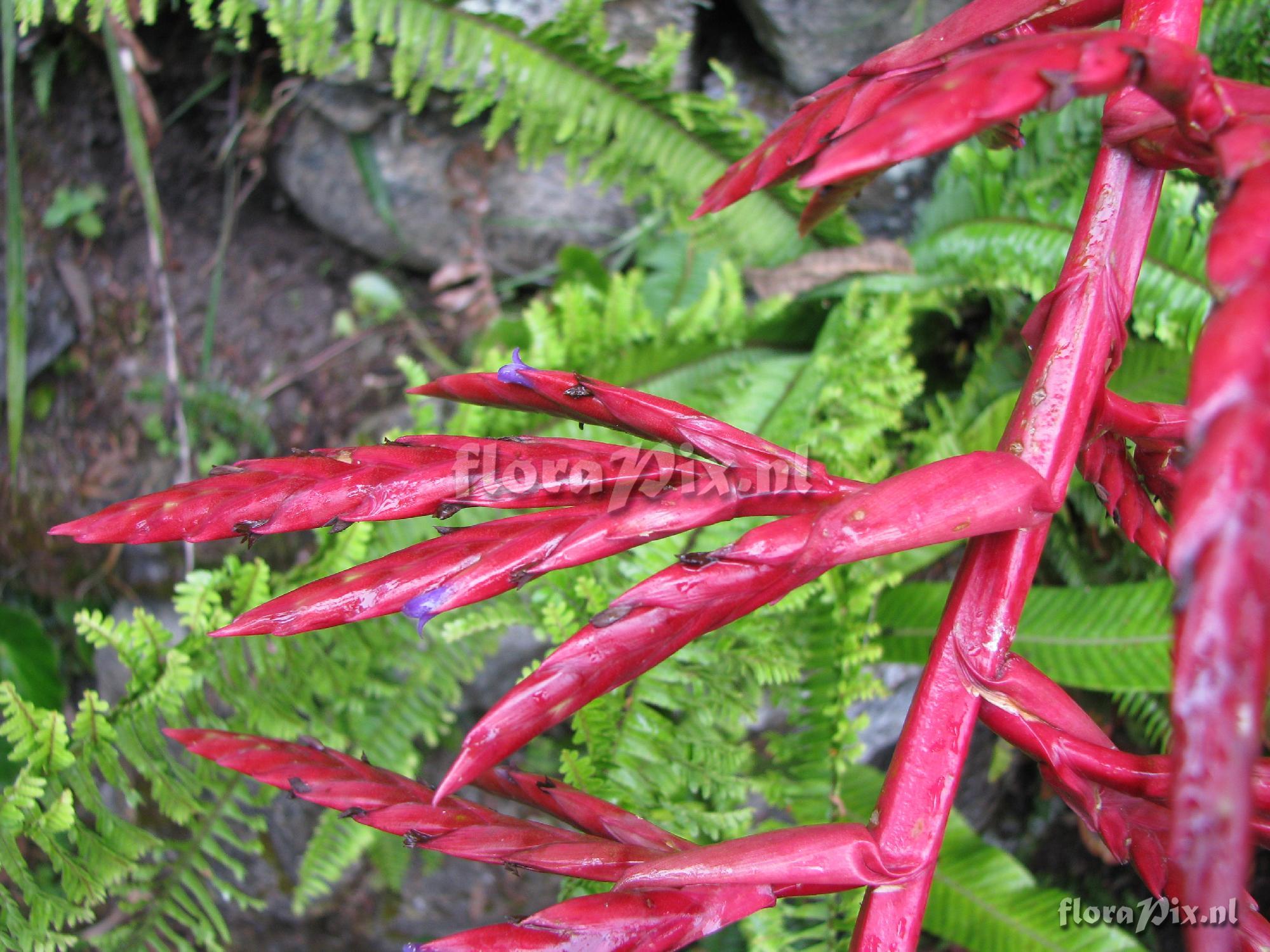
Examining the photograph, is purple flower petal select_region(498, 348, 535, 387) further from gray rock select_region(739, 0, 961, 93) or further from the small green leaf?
gray rock select_region(739, 0, 961, 93)

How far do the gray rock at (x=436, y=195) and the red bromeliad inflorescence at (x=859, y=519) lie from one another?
2.00 metres

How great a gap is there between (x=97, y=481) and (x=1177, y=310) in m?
2.71

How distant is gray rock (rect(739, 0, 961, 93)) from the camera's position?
216cm

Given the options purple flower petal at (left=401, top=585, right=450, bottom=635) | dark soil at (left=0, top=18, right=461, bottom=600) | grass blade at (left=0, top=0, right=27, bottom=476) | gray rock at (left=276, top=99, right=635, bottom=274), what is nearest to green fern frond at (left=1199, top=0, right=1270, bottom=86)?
gray rock at (left=276, top=99, right=635, bottom=274)

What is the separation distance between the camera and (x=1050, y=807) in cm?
209

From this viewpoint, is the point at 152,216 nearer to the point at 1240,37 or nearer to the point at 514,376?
the point at 514,376

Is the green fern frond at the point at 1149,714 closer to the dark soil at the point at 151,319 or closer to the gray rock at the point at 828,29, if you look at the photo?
the gray rock at the point at 828,29

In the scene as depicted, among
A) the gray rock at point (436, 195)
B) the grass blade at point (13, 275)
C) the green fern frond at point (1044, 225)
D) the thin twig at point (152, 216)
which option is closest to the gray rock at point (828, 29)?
the green fern frond at point (1044, 225)

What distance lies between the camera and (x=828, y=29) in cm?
219

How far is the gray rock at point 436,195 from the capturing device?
8.36 ft

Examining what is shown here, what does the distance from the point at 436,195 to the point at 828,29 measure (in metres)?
A: 1.29

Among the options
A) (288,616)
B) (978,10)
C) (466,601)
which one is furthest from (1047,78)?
(288,616)

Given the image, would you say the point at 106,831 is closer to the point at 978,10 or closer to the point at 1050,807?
the point at 978,10

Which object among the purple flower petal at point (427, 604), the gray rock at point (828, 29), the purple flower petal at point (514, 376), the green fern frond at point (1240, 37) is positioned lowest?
the purple flower petal at point (427, 604)
